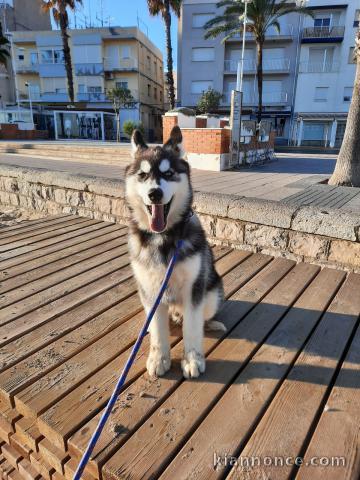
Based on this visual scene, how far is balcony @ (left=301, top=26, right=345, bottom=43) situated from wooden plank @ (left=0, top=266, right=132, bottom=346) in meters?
32.2

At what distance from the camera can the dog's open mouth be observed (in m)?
1.97

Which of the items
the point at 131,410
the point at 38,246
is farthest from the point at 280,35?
the point at 131,410

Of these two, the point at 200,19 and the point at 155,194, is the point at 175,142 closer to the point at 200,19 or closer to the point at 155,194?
the point at 155,194

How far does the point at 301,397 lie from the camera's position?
6.05 ft

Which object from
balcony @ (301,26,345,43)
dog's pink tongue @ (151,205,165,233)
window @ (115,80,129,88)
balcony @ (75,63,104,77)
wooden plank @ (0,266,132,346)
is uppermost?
balcony @ (301,26,345,43)

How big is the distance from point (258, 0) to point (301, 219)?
23.4 meters

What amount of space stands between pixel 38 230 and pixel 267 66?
3098 centimetres

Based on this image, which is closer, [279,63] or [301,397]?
[301,397]

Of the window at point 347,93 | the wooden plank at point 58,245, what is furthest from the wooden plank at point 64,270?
the window at point 347,93

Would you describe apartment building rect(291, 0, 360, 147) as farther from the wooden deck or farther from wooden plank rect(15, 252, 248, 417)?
wooden plank rect(15, 252, 248, 417)

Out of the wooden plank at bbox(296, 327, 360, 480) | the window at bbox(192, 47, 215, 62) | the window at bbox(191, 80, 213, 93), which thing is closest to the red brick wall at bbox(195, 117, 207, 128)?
the wooden plank at bbox(296, 327, 360, 480)

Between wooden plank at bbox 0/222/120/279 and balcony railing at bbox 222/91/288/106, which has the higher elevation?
balcony railing at bbox 222/91/288/106

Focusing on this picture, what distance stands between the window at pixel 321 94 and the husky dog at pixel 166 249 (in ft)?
103

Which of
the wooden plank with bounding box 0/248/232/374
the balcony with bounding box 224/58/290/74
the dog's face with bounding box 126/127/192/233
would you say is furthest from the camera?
the balcony with bounding box 224/58/290/74
